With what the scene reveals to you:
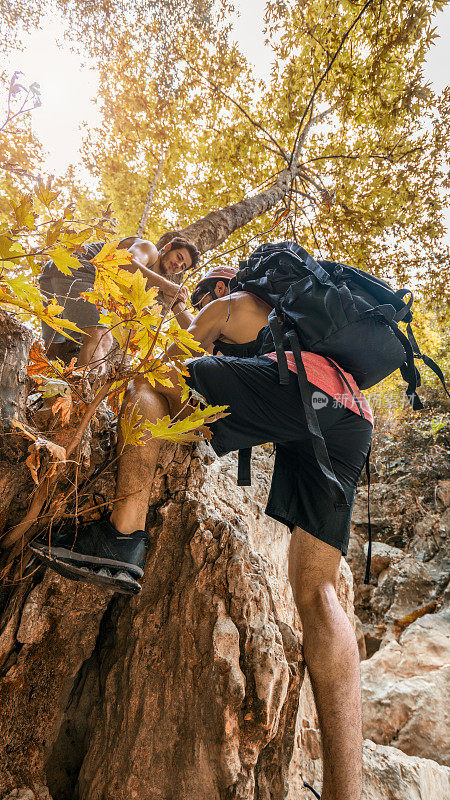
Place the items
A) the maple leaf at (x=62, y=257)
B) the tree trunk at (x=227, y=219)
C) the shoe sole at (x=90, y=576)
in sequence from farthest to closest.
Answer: the tree trunk at (x=227, y=219)
the shoe sole at (x=90, y=576)
the maple leaf at (x=62, y=257)

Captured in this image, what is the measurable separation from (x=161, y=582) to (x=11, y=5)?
8506mm

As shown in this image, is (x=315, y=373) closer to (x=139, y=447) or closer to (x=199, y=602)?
(x=139, y=447)

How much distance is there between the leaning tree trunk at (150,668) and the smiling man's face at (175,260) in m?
2.27

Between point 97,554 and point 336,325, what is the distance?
51.0 inches

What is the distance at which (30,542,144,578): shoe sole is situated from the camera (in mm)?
1213

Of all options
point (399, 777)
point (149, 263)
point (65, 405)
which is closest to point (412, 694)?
point (399, 777)

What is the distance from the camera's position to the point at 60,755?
4.91 ft

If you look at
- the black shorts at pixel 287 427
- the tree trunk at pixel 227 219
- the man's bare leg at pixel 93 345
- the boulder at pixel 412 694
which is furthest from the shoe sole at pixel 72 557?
the tree trunk at pixel 227 219

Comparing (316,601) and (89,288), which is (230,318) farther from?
(89,288)

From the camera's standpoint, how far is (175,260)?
3.54 meters

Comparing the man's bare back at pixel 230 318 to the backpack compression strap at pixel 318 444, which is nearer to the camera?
the backpack compression strap at pixel 318 444

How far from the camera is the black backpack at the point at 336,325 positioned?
59.2 inches

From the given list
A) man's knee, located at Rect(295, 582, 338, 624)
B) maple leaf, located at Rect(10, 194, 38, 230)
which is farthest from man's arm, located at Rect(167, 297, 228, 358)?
man's knee, located at Rect(295, 582, 338, 624)

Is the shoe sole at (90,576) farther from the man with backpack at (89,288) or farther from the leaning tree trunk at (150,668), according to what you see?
the man with backpack at (89,288)
